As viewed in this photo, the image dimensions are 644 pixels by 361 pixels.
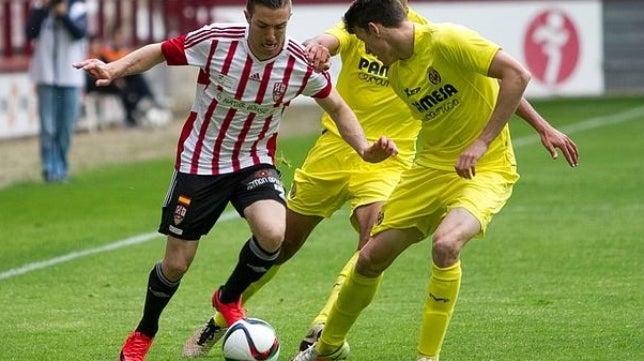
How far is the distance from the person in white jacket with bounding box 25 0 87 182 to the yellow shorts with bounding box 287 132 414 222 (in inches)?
370

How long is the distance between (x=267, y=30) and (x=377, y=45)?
21.5 inches

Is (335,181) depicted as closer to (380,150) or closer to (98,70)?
(380,150)

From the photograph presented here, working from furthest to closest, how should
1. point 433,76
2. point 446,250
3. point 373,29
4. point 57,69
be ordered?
1. point 57,69
2. point 433,76
3. point 373,29
4. point 446,250

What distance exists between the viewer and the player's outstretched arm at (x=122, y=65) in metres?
7.57

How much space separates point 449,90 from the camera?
7805mm

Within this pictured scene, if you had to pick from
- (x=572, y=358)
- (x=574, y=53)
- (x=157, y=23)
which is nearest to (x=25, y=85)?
(x=157, y=23)

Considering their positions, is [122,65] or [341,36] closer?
[122,65]

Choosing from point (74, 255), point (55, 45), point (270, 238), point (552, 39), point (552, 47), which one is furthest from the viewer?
point (552, 39)

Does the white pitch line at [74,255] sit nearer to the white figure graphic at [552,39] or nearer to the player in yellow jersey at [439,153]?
the player in yellow jersey at [439,153]

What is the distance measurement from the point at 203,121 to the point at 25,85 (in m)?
16.1

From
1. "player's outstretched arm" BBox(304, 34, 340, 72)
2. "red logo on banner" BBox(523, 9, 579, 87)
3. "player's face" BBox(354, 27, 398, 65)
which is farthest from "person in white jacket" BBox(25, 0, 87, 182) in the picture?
"red logo on banner" BBox(523, 9, 579, 87)

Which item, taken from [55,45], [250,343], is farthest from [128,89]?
[250,343]

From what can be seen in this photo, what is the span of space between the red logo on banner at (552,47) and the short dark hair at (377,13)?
23767 millimetres

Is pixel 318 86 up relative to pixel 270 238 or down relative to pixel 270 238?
up
